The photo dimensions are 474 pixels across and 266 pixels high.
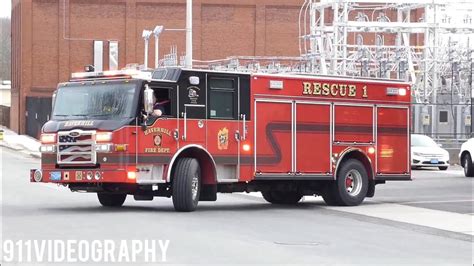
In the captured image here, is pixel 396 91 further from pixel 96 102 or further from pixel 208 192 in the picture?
pixel 96 102

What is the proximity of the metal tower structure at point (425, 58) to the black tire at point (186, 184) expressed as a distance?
28.6 meters

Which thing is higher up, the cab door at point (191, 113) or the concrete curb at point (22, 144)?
the cab door at point (191, 113)

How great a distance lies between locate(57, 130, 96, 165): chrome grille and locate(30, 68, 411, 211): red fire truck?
0.02m

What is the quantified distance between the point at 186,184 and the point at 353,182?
16.5ft

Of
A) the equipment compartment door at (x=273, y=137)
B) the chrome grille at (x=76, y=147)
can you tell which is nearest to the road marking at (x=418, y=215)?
the equipment compartment door at (x=273, y=137)

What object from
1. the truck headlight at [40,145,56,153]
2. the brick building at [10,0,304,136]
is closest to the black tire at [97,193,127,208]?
the truck headlight at [40,145,56,153]

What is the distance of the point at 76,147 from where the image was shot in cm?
1998

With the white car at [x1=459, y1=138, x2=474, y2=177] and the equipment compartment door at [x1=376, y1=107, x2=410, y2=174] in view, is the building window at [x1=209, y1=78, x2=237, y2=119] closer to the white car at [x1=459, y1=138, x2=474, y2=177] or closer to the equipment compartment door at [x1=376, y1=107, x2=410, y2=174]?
the equipment compartment door at [x1=376, y1=107, x2=410, y2=174]

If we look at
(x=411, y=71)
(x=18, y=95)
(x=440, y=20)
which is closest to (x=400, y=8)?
(x=440, y=20)

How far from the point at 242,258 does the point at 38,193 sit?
44.9ft

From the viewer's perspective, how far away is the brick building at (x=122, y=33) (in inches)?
2773

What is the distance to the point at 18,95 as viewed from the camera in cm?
7512

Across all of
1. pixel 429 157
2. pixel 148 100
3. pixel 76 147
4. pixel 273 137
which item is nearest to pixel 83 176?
pixel 76 147

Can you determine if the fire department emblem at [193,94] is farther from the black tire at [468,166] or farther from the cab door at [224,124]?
the black tire at [468,166]
